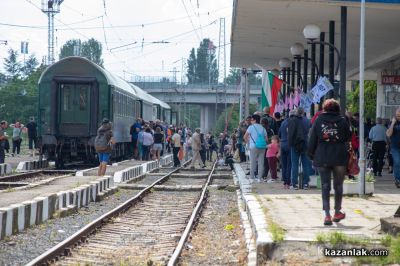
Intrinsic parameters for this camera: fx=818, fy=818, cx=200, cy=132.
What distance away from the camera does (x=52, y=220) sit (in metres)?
13.5

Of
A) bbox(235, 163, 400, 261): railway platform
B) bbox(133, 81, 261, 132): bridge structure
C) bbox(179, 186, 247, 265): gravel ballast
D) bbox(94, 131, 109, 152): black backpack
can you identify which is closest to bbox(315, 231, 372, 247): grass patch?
bbox(235, 163, 400, 261): railway platform

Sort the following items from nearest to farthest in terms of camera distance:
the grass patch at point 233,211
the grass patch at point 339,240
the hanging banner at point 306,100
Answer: the grass patch at point 339,240 → the grass patch at point 233,211 → the hanging banner at point 306,100

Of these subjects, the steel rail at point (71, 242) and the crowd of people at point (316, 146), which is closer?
the steel rail at point (71, 242)

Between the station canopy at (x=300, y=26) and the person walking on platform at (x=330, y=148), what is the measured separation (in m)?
7.82

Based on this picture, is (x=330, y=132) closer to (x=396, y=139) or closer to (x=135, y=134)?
(x=396, y=139)

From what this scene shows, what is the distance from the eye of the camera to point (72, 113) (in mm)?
28328

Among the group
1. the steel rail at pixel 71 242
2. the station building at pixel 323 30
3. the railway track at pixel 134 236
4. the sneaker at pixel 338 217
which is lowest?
the railway track at pixel 134 236

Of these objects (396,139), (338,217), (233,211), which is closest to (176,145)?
(396,139)

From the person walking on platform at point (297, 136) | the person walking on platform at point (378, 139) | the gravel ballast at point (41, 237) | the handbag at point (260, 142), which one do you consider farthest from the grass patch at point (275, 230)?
the person walking on platform at point (378, 139)

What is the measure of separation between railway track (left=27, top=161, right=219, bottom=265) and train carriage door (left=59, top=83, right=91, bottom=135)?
32.7ft

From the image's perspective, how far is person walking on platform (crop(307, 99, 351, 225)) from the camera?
10336mm

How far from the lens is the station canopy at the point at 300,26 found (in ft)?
62.0

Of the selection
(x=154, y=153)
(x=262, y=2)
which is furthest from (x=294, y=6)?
(x=154, y=153)

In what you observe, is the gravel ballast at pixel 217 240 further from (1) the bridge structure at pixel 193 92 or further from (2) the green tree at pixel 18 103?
(1) the bridge structure at pixel 193 92
